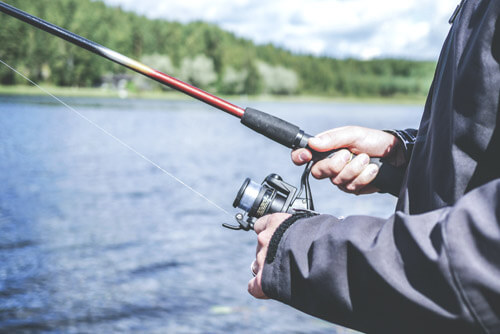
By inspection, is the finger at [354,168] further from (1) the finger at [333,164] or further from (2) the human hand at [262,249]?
(2) the human hand at [262,249]

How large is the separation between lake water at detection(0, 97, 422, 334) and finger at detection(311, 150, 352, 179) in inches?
130

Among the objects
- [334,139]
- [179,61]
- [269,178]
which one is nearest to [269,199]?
[269,178]

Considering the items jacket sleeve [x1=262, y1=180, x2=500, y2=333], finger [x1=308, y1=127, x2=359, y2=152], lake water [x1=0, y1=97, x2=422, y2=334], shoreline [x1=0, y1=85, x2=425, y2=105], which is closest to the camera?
jacket sleeve [x1=262, y1=180, x2=500, y2=333]

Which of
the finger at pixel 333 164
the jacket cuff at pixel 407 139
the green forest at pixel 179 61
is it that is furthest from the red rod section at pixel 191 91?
the green forest at pixel 179 61

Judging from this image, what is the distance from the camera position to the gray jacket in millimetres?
1039

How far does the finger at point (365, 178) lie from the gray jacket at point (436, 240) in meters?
0.52

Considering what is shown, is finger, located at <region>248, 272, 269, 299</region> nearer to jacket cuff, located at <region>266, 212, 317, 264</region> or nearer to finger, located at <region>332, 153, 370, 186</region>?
jacket cuff, located at <region>266, 212, 317, 264</region>

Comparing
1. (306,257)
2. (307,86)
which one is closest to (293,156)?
(306,257)

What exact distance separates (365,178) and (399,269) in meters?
0.88

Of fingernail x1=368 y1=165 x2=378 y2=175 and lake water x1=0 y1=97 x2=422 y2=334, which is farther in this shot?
lake water x1=0 y1=97 x2=422 y2=334

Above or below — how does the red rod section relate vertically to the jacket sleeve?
above

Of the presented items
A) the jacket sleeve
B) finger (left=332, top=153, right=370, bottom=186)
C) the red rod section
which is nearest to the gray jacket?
the jacket sleeve

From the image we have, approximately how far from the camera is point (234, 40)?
108125 millimetres

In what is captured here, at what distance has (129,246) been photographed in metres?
7.36
